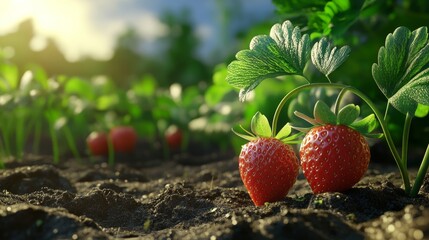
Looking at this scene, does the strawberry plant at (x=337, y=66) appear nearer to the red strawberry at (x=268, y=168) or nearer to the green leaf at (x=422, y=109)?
the red strawberry at (x=268, y=168)

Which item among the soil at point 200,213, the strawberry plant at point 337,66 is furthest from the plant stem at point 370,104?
the soil at point 200,213

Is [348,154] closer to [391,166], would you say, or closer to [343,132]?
[343,132]

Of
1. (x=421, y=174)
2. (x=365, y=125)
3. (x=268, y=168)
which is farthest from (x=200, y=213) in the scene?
(x=421, y=174)

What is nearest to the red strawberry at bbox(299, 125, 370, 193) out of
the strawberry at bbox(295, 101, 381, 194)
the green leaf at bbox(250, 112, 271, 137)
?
the strawberry at bbox(295, 101, 381, 194)

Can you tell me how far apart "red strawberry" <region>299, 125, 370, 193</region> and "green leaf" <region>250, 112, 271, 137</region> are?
0.14m

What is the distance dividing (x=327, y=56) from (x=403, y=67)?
0.22 meters

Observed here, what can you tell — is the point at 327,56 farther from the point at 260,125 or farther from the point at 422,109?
the point at 422,109

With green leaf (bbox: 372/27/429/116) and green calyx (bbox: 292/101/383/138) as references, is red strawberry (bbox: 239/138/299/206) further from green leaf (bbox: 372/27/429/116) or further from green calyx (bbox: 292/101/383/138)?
green leaf (bbox: 372/27/429/116)

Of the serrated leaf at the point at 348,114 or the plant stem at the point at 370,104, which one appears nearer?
the plant stem at the point at 370,104

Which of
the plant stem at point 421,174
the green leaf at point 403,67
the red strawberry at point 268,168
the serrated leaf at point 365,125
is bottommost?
the plant stem at point 421,174

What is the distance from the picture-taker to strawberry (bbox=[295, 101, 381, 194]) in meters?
1.91

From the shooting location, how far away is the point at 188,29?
15.0 m

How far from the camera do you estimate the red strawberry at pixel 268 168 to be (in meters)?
1.97

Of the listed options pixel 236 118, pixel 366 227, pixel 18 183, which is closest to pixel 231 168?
pixel 236 118
